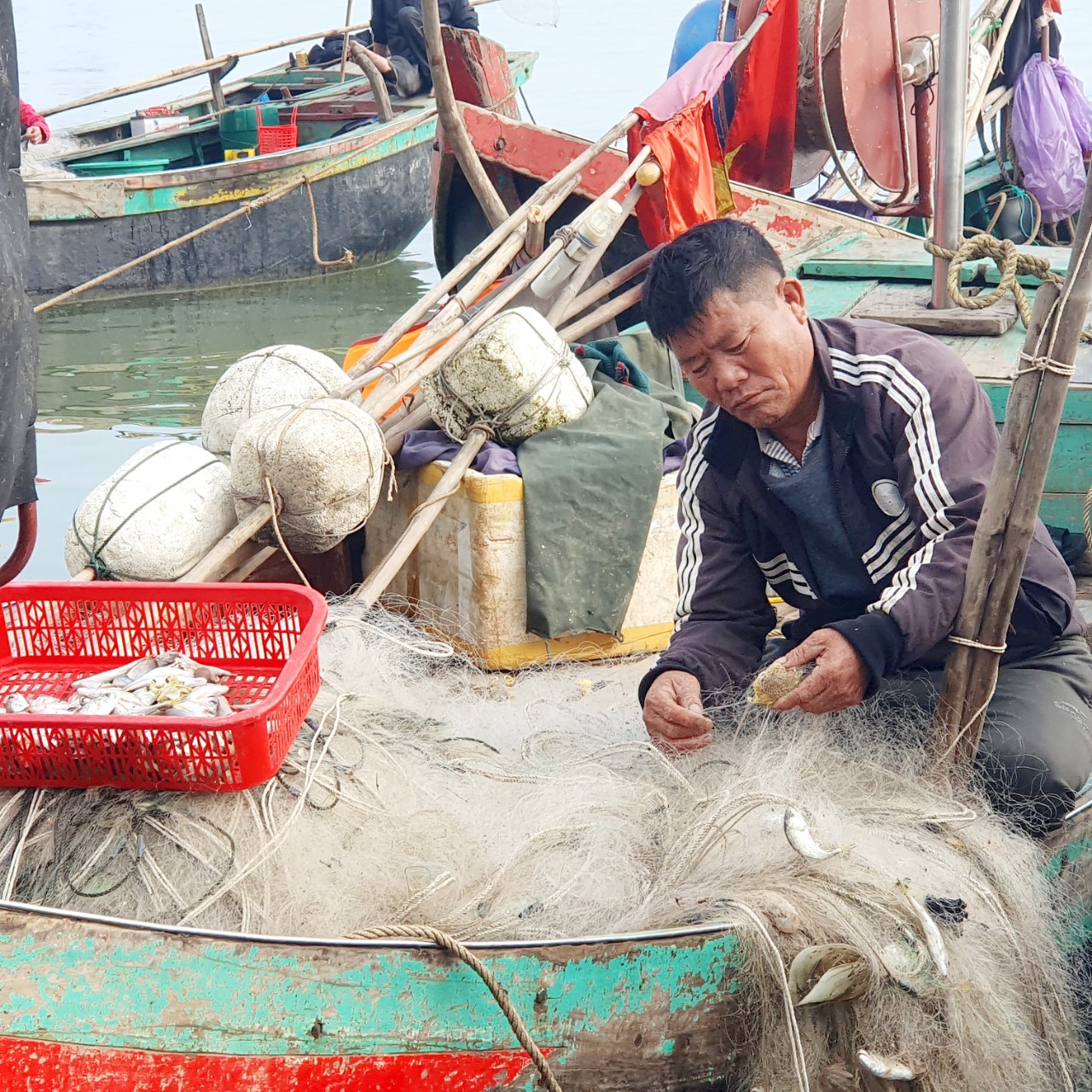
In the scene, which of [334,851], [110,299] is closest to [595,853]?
[334,851]

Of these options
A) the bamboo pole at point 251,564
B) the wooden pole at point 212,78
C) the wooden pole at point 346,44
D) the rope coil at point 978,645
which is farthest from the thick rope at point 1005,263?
the wooden pole at point 346,44

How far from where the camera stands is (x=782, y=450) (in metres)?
2.79

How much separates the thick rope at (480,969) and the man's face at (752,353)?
1.21m

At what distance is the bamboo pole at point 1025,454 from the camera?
2.23 meters

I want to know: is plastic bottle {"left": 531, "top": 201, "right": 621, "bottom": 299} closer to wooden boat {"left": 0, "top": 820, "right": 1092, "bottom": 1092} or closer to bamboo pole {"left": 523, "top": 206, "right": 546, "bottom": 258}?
bamboo pole {"left": 523, "top": 206, "right": 546, "bottom": 258}

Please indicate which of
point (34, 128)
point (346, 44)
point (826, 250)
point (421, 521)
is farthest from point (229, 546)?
point (346, 44)

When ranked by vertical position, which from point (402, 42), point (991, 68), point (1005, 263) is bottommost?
point (402, 42)

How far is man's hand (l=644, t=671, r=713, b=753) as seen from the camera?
2.69m

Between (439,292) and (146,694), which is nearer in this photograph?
(146,694)

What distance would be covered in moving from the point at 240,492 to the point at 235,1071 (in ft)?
7.26

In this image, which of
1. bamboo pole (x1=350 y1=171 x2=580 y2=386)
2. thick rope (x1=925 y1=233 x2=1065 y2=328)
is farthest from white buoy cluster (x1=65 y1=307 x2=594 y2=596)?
thick rope (x1=925 y1=233 x2=1065 y2=328)

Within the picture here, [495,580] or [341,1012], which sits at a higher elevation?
[341,1012]

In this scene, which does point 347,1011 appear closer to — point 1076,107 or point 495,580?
point 495,580

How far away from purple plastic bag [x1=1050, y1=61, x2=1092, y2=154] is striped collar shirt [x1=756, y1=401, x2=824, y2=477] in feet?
23.6
